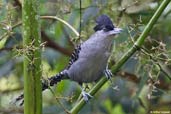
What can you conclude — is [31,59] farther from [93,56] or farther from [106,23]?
[93,56]

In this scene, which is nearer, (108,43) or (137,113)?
(108,43)

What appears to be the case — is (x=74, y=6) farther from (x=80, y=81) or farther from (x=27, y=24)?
(x=27, y=24)

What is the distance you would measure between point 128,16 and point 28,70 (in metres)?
0.80

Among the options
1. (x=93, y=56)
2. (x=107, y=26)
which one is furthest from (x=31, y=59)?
(x=93, y=56)

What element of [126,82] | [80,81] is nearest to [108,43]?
[80,81]

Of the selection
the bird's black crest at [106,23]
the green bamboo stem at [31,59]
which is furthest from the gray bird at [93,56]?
the green bamboo stem at [31,59]

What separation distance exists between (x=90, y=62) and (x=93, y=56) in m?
0.03

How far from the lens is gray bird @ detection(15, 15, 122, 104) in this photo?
157cm

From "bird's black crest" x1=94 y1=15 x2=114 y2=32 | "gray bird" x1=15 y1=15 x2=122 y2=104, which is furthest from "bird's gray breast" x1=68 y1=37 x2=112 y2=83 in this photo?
"bird's black crest" x1=94 y1=15 x2=114 y2=32

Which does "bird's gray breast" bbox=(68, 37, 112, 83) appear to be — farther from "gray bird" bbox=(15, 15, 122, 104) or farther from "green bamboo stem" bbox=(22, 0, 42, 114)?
"green bamboo stem" bbox=(22, 0, 42, 114)

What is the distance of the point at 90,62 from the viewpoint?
5.78 ft

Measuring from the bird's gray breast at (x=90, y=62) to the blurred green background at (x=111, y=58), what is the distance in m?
0.05

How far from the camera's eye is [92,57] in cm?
174

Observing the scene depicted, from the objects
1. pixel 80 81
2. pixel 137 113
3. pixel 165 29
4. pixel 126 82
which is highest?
pixel 165 29
